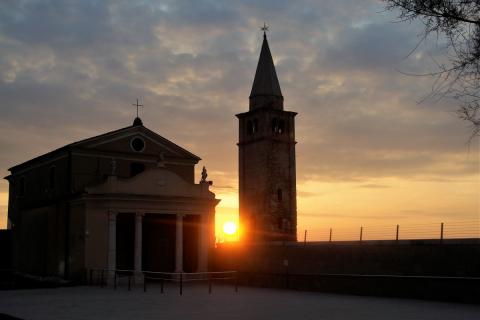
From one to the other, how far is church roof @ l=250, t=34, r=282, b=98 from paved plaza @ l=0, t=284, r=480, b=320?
80.2 ft

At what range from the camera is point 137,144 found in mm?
36594

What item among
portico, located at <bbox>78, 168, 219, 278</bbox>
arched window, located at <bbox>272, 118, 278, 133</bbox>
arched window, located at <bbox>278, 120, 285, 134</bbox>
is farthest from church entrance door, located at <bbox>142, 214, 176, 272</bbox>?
arched window, located at <bbox>278, 120, 285, 134</bbox>

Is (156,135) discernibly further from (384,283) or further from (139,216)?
(384,283)

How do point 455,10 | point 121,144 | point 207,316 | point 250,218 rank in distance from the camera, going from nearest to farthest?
point 455,10 → point 207,316 → point 121,144 → point 250,218

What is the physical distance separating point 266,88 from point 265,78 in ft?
3.14

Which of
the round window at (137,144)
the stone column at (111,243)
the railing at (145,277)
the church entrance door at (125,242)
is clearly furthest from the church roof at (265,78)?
the stone column at (111,243)

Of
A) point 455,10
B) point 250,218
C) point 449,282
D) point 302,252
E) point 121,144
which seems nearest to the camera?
point 455,10

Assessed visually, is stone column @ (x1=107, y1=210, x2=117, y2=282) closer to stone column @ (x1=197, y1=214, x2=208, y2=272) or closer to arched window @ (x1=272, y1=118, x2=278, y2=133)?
stone column @ (x1=197, y1=214, x2=208, y2=272)

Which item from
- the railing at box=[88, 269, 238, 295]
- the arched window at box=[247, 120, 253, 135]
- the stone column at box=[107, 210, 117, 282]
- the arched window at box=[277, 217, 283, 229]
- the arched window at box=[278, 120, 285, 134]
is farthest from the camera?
the arched window at box=[247, 120, 253, 135]

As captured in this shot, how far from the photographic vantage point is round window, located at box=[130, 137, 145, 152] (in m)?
36.4

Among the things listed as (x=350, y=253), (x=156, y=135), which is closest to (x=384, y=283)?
(x=350, y=253)

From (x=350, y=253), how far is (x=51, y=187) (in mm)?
20404

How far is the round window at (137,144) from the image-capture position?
36.4 meters

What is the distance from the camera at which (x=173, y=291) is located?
1054 inches
